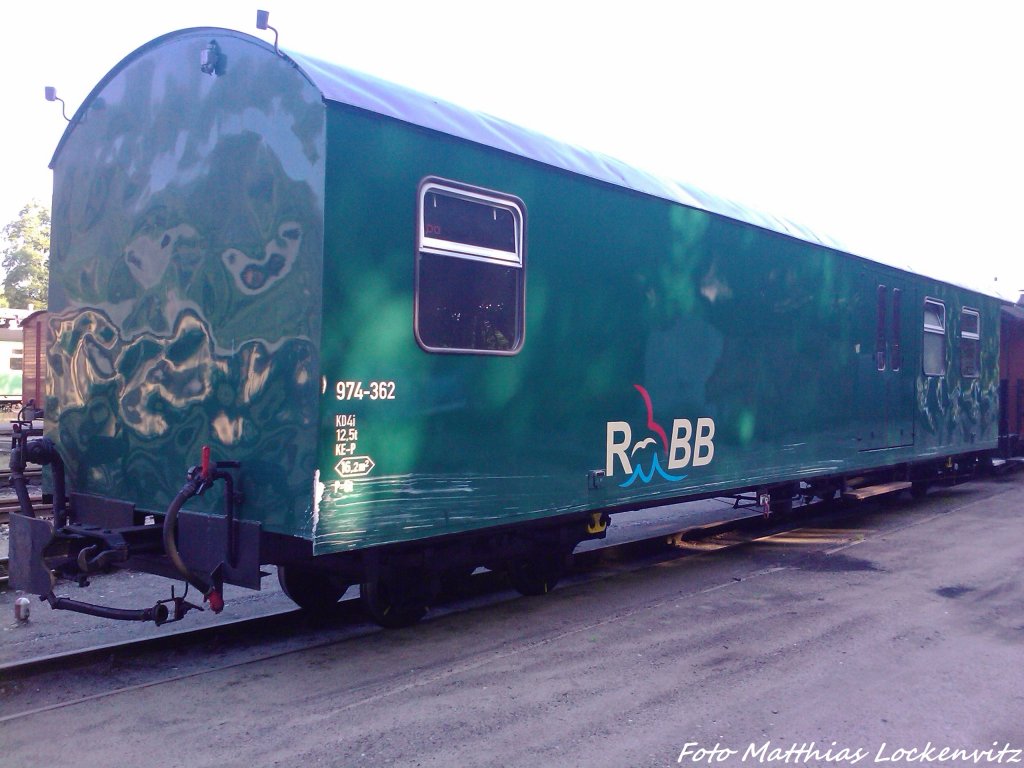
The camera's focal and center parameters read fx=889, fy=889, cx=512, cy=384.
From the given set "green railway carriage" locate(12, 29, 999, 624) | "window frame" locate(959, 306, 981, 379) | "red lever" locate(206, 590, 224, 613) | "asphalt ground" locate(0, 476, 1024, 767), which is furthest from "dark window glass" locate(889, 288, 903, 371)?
"red lever" locate(206, 590, 224, 613)

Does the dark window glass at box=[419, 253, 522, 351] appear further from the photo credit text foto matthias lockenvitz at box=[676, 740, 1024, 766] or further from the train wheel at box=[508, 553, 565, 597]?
the photo credit text foto matthias lockenvitz at box=[676, 740, 1024, 766]

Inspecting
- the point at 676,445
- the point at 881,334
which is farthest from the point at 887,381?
the point at 676,445

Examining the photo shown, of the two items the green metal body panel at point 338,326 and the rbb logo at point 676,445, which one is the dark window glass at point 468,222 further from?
the rbb logo at point 676,445

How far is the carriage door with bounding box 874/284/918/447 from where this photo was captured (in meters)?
9.76

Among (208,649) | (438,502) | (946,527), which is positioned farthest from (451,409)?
(946,527)

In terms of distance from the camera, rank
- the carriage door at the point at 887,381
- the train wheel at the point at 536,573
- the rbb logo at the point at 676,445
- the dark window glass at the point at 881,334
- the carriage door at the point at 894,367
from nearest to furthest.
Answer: the rbb logo at the point at 676,445 < the train wheel at the point at 536,573 < the carriage door at the point at 887,381 < the dark window glass at the point at 881,334 < the carriage door at the point at 894,367

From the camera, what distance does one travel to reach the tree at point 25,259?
5884 cm

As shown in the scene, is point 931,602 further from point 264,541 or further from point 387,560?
point 264,541

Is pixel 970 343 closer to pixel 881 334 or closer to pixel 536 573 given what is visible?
pixel 881 334

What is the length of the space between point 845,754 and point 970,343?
9.97m

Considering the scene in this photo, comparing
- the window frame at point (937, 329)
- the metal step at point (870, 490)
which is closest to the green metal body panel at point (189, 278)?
the metal step at point (870, 490)

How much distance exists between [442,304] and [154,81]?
2.13 meters

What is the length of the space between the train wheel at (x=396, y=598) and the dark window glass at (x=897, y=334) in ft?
22.2

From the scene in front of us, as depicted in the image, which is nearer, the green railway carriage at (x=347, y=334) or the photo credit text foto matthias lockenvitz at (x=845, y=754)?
the photo credit text foto matthias lockenvitz at (x=845, y=754)
